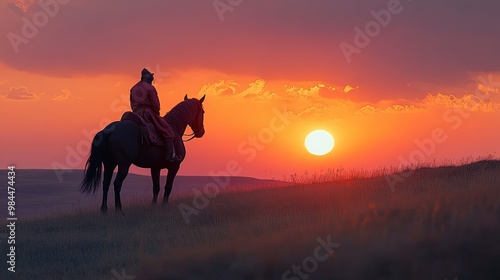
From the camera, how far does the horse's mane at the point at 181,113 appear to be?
67.5 ft

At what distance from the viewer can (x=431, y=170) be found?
24.0 metres

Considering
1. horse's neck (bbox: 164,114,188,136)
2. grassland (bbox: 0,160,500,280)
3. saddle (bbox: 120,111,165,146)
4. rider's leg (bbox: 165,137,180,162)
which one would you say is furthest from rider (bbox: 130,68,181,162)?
grassland (bbox: 0,160,500,280)

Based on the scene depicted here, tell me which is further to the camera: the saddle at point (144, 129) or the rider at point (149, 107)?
the rider at point (149, 107)

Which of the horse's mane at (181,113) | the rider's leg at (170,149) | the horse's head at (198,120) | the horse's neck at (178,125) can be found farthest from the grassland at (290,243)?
the horse's head at (198,120)

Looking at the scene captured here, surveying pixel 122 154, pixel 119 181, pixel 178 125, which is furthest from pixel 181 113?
pixel 119 181

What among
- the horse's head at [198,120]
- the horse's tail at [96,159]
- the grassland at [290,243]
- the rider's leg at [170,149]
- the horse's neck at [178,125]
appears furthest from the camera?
the horse's head at [198,120]

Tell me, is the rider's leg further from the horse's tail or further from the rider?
the horse's tail

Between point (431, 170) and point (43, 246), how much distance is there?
1281 cm

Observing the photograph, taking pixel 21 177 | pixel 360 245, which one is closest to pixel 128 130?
pixel 360 245

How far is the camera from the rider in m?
19.6

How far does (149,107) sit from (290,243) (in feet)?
28.5

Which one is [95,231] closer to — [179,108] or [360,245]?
[179,108]

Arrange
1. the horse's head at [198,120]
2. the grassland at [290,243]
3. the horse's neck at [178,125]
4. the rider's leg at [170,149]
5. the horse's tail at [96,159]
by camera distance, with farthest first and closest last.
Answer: the horse's head at [198,120] → the horse's neck at [178,125] → the rider's leg at [170,149] → the horse's tail at [96,159] → the grassland at [290,243]

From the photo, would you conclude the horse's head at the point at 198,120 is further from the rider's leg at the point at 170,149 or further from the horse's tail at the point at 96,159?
the horse's tail at the point at 96,159
